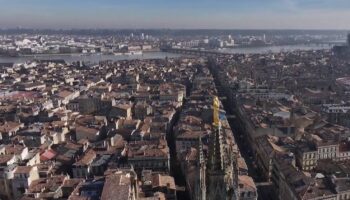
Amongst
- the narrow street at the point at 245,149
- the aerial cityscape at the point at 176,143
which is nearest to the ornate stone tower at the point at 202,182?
the aerial cityscape at the point at 176,143

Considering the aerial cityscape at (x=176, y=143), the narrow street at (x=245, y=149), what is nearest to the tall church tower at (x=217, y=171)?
the aerial cityscape at (x=176, y=143)

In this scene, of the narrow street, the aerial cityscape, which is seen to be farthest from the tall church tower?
the narrow street

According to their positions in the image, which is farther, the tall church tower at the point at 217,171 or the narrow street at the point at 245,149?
the narrow street at the point at 245,149

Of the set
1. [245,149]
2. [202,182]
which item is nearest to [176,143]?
[245,149]

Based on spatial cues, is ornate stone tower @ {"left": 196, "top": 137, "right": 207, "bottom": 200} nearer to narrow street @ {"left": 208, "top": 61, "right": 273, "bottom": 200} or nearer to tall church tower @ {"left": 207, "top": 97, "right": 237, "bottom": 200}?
tall church tower @ {"left": 207, "top": 97, "right": 237, "bottom": 200}

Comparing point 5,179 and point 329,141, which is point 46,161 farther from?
point 329,141

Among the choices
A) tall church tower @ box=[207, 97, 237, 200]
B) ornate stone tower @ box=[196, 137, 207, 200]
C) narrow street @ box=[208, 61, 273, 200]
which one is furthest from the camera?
narrow street @ box=[208, 61, 273, 200]

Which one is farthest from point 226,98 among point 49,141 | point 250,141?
point 49,141

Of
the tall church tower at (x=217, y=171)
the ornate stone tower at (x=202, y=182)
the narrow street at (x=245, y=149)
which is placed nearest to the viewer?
the tall church tower at (x=217, y=171)

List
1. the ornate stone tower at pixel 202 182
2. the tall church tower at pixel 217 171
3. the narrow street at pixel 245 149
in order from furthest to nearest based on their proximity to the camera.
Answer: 1. the narrow street at pixel 245 149
2. the ornate stone tower at pixel 202 182
3. the tall church tower at pixel 217 171

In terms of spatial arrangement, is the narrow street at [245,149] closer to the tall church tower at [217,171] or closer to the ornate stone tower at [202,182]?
the ornate stone tower at [202,182]

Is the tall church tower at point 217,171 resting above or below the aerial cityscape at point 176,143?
above
